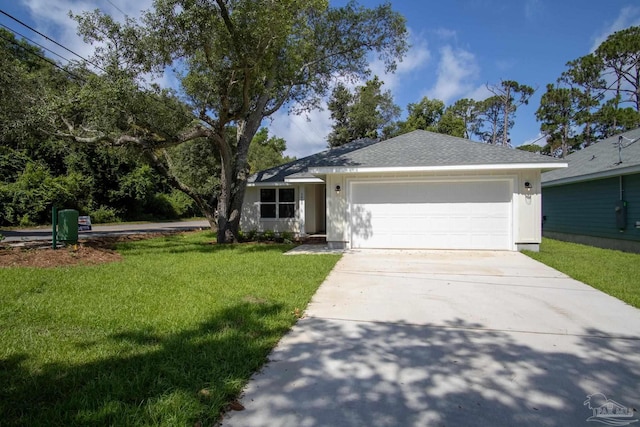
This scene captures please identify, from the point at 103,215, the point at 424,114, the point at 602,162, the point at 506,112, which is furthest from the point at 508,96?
the point at 103,215

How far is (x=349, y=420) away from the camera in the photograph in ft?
7.76

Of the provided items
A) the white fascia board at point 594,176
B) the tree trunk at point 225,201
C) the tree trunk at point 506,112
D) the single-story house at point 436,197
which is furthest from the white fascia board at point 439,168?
the tree trunk at point 506,112

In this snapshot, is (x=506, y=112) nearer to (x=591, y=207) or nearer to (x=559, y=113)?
(x=559, y=113)

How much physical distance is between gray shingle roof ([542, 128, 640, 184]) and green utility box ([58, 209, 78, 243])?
13996mm

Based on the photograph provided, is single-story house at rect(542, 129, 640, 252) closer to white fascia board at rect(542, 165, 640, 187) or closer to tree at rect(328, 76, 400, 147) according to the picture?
white fascia board at rect(542, 165, 640, 187)

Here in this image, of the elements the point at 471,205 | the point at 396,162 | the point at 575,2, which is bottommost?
the point at 471,205

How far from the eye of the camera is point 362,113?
29.9 metres

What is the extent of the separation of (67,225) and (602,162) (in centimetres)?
1556

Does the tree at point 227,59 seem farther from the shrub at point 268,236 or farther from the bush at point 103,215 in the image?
the bush at point 103,215

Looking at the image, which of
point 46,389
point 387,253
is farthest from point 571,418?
point 387,253

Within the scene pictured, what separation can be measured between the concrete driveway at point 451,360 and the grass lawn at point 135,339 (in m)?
0.33

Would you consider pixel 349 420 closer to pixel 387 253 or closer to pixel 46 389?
pixel 46 389

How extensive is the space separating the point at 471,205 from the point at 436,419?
845 centimetres

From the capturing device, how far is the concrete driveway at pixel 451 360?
2455mm
